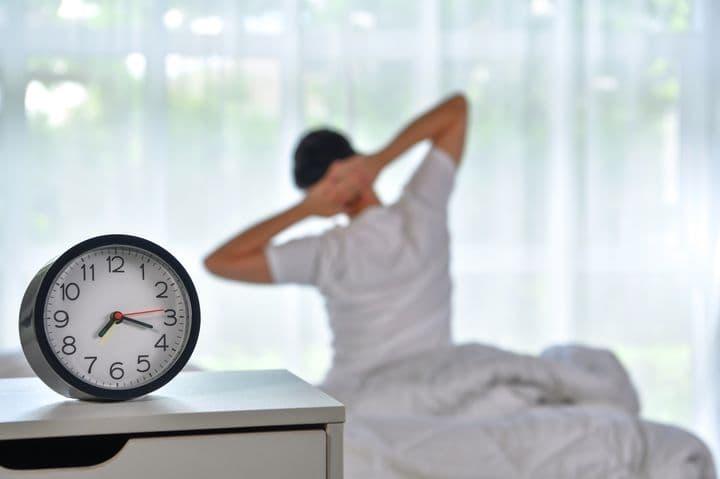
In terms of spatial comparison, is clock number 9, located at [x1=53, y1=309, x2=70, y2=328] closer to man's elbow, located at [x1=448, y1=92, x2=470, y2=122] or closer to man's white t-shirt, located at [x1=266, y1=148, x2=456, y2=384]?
man's white t-shirt, located at [x1=266, y1=148, x2=456, y2=384]

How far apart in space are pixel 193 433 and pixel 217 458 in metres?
0.03

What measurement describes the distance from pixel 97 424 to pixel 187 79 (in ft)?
8.81

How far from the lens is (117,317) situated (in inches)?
38.5

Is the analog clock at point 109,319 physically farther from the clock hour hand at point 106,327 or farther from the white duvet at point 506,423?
the white duvet at point 506,423

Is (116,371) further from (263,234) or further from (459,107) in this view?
(459,107)

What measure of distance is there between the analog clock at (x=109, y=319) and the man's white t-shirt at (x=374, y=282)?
1.44m

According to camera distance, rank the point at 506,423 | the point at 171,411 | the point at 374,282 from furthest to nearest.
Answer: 1. the point at 374,282
2. the point at 506,423
3. the point at 171,411

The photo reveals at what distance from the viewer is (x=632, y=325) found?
376 cm

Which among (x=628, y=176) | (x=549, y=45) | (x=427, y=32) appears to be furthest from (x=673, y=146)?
(x=427, y=32)

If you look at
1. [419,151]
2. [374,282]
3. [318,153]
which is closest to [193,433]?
[374,282]

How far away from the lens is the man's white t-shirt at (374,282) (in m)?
2.46

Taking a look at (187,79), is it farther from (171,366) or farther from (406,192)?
(171,366)

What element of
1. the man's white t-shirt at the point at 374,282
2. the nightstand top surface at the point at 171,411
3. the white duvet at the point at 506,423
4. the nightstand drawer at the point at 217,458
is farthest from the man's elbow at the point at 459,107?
the nightstand drawer at the point at 217,458

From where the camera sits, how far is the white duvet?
1.89 metres
